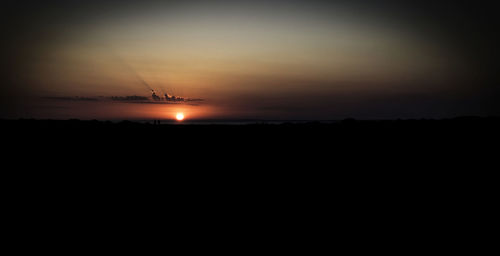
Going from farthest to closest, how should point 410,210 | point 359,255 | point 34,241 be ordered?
point 410,210 < point 34,241 < point 359,255

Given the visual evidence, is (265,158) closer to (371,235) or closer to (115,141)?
(371,235)

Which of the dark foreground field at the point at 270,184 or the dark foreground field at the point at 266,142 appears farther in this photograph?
the dark foreground field at the point at 266,142

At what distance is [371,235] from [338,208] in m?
1.56

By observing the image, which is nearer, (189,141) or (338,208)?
(338,208)

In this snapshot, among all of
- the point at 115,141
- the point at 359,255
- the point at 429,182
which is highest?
the point at 115,141

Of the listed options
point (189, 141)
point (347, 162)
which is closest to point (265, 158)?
point (347, 162)

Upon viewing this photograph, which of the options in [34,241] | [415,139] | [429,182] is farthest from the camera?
[415,139]

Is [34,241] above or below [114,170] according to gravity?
below

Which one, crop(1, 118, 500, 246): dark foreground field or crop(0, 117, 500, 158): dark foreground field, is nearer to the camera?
crop(1, 118, 500, 246): dark foreground field

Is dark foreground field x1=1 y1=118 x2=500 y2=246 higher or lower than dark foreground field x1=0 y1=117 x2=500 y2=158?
above

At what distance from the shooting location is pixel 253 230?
28.3ft

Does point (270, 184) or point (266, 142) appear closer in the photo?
point (270, 184)

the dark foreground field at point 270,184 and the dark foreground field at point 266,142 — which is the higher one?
the dark foreground field at point 266,142

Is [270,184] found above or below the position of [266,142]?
below
